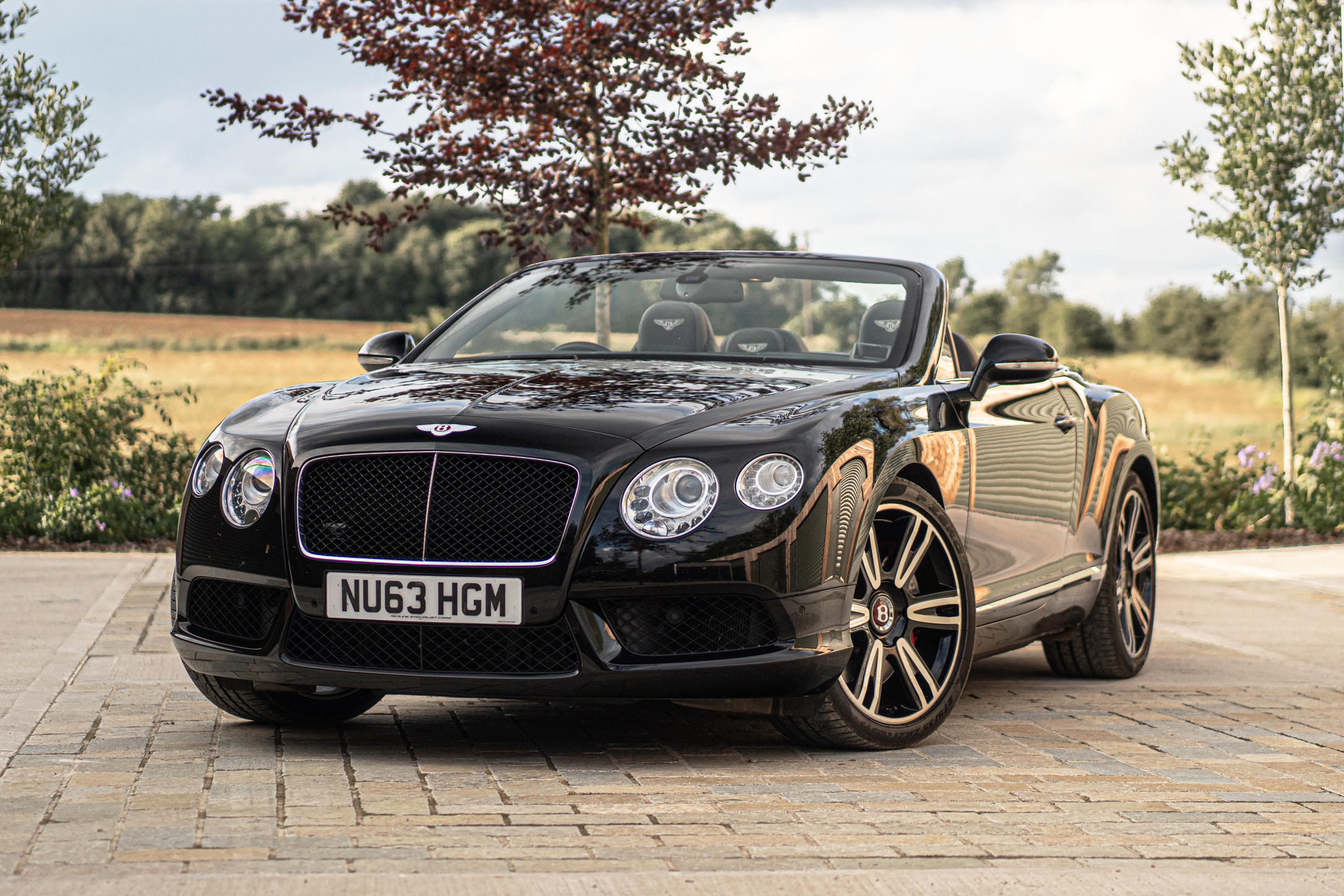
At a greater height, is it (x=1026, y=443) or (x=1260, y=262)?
(x=1260, y=262)

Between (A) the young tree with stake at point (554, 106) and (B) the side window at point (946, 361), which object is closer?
(B) the side window at point (946, 361)

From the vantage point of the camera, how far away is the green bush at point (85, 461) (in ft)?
38.8

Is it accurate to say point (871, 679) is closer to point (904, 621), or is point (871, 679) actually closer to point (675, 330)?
point (904, 621)

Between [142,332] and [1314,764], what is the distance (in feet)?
143

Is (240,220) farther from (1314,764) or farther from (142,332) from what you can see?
(1314,764)

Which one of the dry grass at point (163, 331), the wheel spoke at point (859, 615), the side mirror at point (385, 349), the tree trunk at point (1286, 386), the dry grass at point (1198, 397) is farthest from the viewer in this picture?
the dry grass at point (163, 331)

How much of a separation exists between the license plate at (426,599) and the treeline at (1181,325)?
1508 inches

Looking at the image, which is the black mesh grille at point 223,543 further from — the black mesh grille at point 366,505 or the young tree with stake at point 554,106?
the young tree with stake at point 554,106

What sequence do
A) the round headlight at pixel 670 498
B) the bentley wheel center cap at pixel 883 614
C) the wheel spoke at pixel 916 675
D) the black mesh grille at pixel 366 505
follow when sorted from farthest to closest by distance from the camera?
1. the wheel spoke at pixel 916 675
2. the bentley wheel center cap at pixel 883 614
3. the black mesh grille at pixel 366 505
4. the round headlight at pixel 670 498

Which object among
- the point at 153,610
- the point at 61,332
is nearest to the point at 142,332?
the point at 61,332

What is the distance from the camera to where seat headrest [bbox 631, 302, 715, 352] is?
5.67 m

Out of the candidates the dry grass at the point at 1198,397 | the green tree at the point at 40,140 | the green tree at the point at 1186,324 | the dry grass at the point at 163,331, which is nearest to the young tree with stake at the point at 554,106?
the green tree at the point at 40,140

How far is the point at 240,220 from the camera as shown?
5562 cm

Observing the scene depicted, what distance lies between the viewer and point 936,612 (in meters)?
5.11
